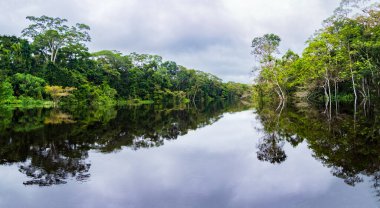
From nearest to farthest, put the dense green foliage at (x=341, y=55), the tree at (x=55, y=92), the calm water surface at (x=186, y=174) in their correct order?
the calm water surface at (x=186, y=174) → the dense green foliage at (x=341, y=55) → the tree at (x=55, y=92)

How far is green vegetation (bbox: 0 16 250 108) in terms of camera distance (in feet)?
125

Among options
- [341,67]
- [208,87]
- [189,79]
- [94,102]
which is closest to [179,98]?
[189,79]

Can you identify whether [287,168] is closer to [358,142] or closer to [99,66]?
[358,142]

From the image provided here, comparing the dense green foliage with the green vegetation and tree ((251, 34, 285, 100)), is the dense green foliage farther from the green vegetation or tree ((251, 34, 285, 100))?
the green vegetation

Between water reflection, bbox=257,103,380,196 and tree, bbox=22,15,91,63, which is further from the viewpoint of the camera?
tree, bbox=22,15,91,63

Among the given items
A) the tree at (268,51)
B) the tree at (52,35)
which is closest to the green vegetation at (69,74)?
the tree at (52,35)

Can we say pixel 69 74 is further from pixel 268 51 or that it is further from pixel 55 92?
pixel 268 51

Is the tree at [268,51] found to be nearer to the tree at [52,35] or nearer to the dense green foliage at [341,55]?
the dense green foliage at [341,55]

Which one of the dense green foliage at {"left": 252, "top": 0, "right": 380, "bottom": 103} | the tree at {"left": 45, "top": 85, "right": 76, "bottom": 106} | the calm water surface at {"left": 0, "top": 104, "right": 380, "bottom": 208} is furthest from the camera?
the tree at {"left": 45, "top": 85, "right": 76, "bottom": 106}

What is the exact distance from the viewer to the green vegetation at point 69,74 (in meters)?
38.2

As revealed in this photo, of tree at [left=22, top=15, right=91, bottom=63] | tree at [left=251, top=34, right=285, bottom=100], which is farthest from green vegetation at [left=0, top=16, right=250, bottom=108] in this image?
tree at [left=251, top=34, right=285, bottom=100]

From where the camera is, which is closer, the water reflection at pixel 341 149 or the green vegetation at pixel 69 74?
the water reflection at pixel 341 149

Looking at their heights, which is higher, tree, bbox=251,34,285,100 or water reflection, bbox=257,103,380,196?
tree, bbox=251,34,285,100

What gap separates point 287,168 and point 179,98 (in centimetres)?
6976
